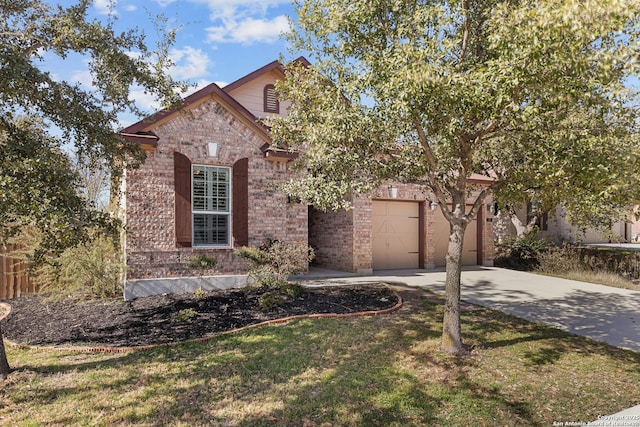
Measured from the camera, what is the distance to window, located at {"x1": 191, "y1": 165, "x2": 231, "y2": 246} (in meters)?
9.50

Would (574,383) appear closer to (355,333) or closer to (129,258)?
(355,333)

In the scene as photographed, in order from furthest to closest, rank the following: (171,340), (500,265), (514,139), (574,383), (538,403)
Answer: (500,265)
(171,340)
(514,139)
(574,383)
(538,403)

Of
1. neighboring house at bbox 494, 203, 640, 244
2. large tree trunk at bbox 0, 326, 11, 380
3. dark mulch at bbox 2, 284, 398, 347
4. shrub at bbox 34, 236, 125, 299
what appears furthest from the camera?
neighboring house at bbox 494, 203, 640, 244

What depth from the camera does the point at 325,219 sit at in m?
13.4

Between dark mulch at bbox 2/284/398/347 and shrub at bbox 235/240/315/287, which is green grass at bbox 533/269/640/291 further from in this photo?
shrub at bbox 235/240/315/287

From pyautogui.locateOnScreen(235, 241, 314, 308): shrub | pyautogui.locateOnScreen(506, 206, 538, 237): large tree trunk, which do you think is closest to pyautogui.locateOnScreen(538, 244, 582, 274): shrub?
pyautogui.locateOnScreen(506, 206, 538, 237): large tree trunk

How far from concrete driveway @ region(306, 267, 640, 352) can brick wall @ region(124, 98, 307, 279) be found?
2287 millimetres

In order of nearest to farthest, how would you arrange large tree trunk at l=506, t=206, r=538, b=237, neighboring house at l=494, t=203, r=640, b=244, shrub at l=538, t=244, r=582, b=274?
1. shrub at l=538, t=244, r=582, b=274
2. neighboring house at l=494, t=203, r=640, b=244
3. large tree trunk at l=506, t=206, r=538, b=237

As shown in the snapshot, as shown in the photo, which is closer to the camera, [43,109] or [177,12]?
[43,109]

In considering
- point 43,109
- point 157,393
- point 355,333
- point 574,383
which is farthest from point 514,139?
point 43,109

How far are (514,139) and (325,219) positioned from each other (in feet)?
27.9

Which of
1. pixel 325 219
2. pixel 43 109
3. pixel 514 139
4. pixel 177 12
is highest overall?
pixel 177 12

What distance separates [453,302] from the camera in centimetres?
555

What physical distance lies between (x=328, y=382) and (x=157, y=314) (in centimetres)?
418
